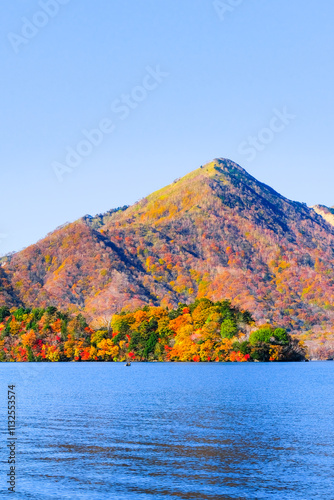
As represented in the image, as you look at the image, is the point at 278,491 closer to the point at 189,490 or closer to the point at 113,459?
the point at 189,490

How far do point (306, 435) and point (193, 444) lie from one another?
442 inches

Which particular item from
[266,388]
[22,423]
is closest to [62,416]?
[22,423]

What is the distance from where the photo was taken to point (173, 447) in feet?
166

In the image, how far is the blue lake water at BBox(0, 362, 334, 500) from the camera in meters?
39.0

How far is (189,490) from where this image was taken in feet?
126

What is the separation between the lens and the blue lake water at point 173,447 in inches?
1534

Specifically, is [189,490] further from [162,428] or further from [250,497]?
[162,428]

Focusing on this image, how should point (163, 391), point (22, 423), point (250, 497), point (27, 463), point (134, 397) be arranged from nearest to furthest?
point (250, 497), point (27, 463), point (22, 423), point (134, 397), point (163, 391)

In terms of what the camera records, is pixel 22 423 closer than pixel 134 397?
Yes

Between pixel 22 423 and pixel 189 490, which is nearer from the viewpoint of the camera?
pixel 189 490

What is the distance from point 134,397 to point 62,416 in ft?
77.1

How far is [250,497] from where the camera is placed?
36969 mm

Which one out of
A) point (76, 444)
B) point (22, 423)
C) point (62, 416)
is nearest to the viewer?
point (76, 444)

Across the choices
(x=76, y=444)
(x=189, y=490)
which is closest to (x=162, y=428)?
(x=76, y=444)
